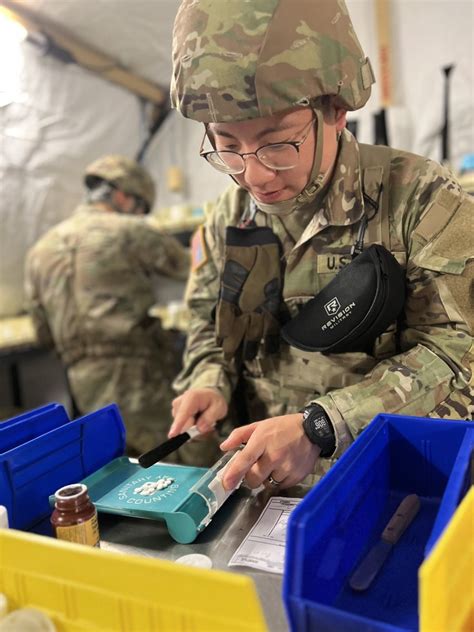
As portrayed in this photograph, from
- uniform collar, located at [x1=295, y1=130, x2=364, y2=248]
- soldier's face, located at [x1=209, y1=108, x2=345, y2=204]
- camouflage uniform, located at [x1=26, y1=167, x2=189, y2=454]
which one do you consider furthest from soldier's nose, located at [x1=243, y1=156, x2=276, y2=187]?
camouflage uniform, located at [x1=26, y1=167, x2=189, y2=454]

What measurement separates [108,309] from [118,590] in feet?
6.88

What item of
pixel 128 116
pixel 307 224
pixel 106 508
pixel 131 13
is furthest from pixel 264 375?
pixel 128 116

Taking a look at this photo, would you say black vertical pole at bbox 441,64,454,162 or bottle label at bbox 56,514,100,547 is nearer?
bottle label at bbox 56,514,100,547

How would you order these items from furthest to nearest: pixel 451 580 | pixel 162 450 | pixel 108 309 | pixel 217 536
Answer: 1. pixel 108 309
2. pixel 162 450
3. pixel 217 536
4. pixel 451 580

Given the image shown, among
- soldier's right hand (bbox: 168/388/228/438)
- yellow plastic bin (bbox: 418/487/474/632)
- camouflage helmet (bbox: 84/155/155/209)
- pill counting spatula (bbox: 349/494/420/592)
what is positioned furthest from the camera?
camouflage helmet (bbox: 84/155/155/209)

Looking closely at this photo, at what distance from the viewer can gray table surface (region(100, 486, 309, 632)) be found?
76cm

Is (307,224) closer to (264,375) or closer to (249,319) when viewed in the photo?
(249,319)

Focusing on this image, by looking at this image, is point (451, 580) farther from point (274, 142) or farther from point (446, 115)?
point (446, 115)

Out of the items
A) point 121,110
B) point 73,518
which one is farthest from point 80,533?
point 121,110

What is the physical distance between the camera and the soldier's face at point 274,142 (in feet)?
3.23

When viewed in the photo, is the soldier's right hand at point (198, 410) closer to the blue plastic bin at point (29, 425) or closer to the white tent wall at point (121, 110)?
the blue plastic bin at point (29, 425)

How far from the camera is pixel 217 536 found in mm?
853

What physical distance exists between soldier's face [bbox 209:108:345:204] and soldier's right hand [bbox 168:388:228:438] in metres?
0.41

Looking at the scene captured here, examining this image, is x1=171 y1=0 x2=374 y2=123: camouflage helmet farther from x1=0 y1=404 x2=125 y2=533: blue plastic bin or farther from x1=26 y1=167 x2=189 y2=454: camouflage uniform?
x1=26 y1=167 x2=189 y2=454: camouflage uniform
